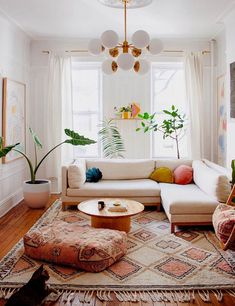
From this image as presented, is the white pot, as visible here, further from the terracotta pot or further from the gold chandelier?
the gold chandelier

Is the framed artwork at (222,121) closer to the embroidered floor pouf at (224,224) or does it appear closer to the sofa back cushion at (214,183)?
the sofa back cushion at (214,183)

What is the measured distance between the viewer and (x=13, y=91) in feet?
17.2

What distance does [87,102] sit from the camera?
6.38 meters

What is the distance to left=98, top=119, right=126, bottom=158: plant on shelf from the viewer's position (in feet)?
20.3

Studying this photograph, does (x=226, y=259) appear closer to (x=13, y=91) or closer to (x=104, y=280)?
(x=104, y=280)

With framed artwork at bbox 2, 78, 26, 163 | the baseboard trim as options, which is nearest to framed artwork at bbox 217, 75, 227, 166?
framed artwork at bbox 2, 78, 26, 163

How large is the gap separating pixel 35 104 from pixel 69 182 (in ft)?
6.72

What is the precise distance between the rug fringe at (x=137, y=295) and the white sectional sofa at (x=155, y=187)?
1356 millimetres

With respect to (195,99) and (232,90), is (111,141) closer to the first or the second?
(195,99)

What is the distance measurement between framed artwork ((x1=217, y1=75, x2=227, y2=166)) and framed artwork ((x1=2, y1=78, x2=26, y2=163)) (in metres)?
3.25

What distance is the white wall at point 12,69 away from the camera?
191 inches

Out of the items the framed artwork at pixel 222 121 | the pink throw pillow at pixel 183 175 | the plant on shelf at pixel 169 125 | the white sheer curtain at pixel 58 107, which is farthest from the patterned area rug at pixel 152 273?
the white sheer curtain at pixel 58 107

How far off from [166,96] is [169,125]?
72cm

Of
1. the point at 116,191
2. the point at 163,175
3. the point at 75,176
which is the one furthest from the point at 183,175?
the point at 75,176
